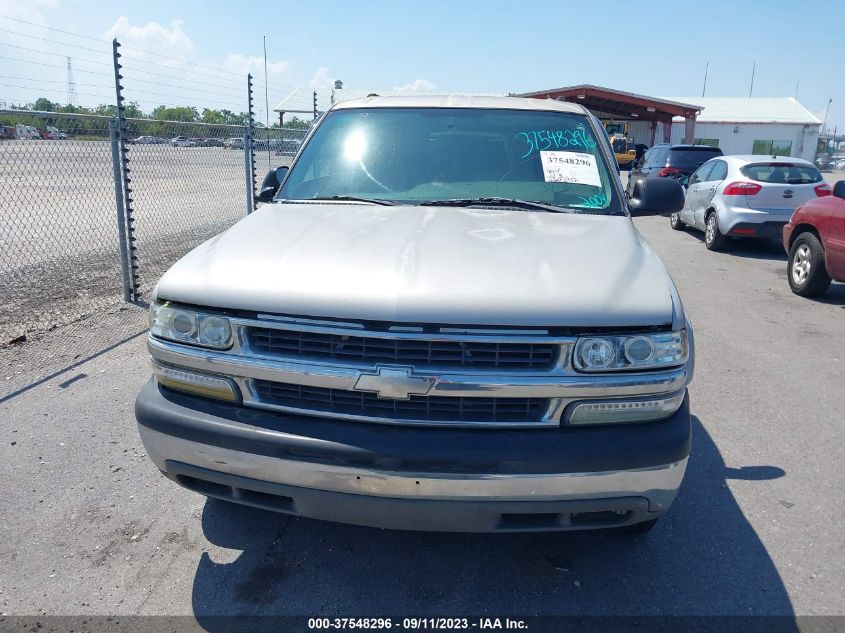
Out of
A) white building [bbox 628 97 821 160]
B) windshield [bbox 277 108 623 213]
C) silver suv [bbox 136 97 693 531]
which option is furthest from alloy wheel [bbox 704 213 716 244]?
white building [bbox 628 97 821 160]

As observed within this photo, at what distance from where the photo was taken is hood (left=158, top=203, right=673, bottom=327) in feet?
7.87

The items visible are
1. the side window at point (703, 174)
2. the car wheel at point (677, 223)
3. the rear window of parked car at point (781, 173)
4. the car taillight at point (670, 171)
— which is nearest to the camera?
the rear window of parked car at point (781, 173)

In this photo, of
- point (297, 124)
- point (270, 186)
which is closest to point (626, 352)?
point (270, 186)

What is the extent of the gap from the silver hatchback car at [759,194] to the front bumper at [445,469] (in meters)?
9.69

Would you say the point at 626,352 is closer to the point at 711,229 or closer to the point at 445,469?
the point at 445,469

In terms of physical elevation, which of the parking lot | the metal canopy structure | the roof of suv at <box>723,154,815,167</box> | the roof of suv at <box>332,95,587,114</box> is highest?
the metal canopy structure

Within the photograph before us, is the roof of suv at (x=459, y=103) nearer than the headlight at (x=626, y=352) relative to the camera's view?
No

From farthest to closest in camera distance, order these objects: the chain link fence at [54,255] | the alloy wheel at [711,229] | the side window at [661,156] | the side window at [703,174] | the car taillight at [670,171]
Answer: the side window at [661,156]
the car taillight at [670,171]
the side window at [703,174]
the alloy wheel at [711,229]
the chain link fence at [54,255]

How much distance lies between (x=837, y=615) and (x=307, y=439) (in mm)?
2258

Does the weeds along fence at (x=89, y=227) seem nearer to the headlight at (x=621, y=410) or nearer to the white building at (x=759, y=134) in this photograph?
the headlight at (x=621, y=410)

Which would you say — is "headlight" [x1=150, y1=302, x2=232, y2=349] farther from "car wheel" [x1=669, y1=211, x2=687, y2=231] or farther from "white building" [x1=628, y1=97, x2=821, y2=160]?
"white building" [x1=628, y1=97, x2=821, y2=160]

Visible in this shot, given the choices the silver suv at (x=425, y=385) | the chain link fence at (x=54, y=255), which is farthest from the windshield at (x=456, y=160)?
the chain link fence at (x=54, y=255)

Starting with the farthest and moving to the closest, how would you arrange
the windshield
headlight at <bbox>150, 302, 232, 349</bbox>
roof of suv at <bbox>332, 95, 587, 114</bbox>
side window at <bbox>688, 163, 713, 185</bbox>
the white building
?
1. the white building
2. side window at <bbox>688, 163, 713, 185</bbox>
3. roof of suv at <bbox>332, 95, 587, 114</bbox>
4. the windshield
5. headlight at <bbox>150, 302, 232, 349</bbox>

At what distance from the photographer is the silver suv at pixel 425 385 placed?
7.83ft
